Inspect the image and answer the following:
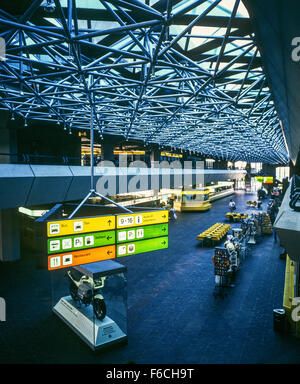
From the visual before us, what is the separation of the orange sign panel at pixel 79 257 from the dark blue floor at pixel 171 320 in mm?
3288

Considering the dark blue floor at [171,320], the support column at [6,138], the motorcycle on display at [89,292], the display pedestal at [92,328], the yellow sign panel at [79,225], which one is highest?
the support column at [6,138]

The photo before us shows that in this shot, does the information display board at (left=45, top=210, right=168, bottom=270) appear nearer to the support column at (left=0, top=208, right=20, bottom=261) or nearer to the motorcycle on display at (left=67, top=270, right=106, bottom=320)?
the motorcycle on display at (left=67, top=270, right=106, bottom=320)

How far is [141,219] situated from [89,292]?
3.63m

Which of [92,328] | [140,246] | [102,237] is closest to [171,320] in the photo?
[92,328]

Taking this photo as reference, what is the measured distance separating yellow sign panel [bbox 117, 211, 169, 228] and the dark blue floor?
378 cm

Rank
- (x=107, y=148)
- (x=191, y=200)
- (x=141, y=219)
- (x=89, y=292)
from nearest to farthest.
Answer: (x=141, y=219)
(x=89, y=292)
(x=107, y=148)
(x=191, y=200)

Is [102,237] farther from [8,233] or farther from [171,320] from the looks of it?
→ [8,233]

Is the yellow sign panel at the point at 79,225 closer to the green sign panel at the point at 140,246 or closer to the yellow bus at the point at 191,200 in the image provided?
the green sign panel at the point at 140,246

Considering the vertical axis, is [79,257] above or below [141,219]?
below

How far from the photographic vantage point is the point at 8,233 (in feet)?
53.9

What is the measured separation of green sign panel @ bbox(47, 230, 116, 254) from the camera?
5.79 metres

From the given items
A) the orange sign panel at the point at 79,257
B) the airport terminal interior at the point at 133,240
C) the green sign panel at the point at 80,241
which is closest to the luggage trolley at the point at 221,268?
the airport terminal interior at the point at 133,240

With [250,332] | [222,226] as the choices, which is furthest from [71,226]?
[222,226]

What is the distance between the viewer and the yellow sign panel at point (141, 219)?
6605 millimetres
